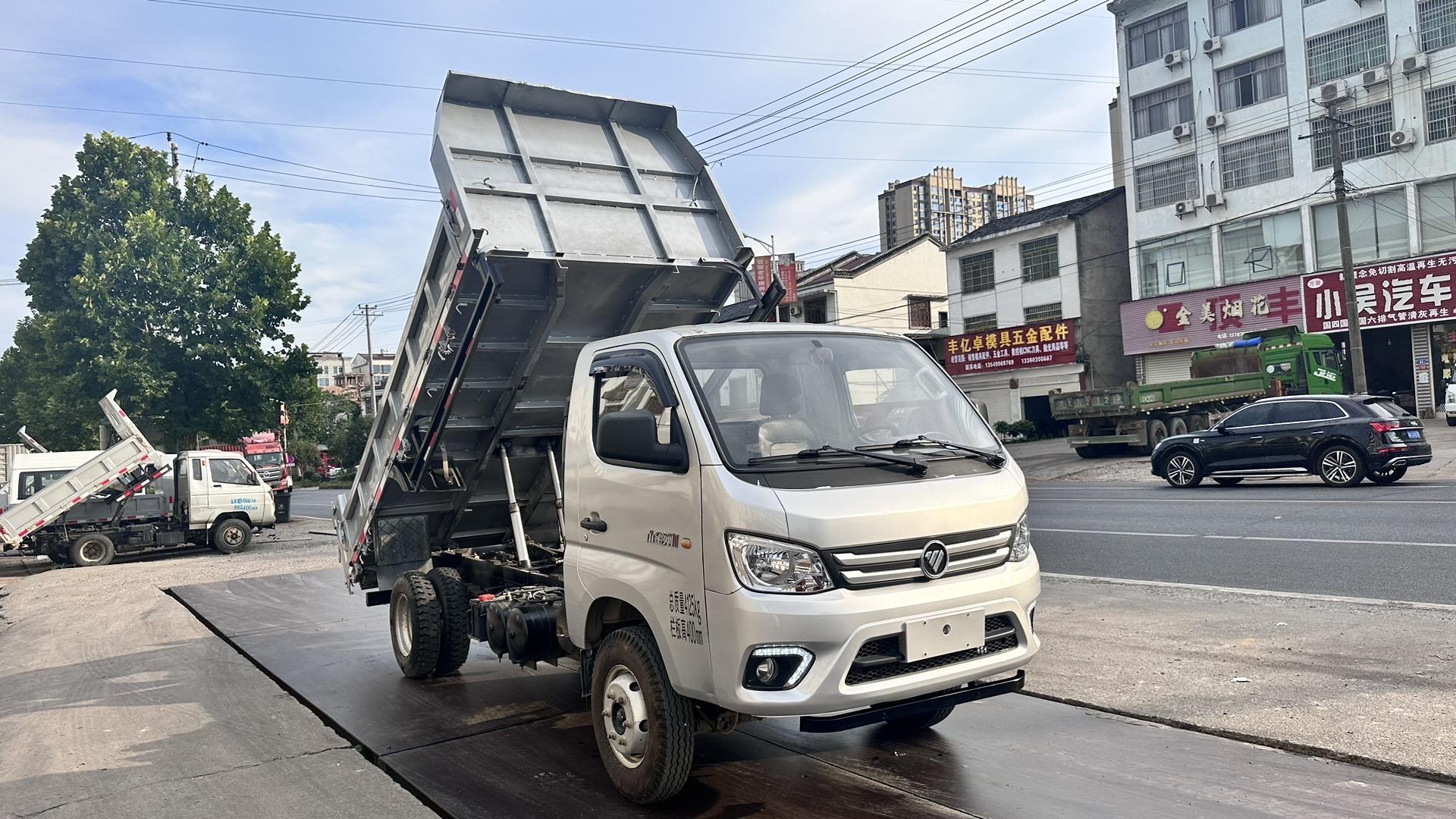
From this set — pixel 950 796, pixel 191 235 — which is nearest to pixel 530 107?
pixel 950 796

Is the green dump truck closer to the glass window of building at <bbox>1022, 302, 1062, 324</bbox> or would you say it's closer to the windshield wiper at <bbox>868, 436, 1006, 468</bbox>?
the glass window of building at <bbox>1022, 302, 1062, 324</bbox>

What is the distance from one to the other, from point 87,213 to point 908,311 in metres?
34.6

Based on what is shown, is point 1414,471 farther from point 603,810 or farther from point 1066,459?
point 603,810

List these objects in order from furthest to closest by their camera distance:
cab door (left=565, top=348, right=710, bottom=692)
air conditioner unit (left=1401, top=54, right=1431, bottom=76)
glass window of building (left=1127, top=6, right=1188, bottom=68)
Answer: glass window of building (left=1127, top=6, right=1188, bottom=68) → air conditioner unit (left=1401, top=54, right=1431, bottom=76) → cab door (left=565, top=348, right=710, bottom=692)

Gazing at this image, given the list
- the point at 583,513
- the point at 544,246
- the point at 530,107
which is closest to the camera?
the point at 583,513

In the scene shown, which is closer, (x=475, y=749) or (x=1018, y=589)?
(x=1018, y=589)

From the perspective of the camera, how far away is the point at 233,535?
66.9ft

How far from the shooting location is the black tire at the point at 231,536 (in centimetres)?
2023

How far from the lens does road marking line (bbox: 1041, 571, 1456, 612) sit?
25.9ft

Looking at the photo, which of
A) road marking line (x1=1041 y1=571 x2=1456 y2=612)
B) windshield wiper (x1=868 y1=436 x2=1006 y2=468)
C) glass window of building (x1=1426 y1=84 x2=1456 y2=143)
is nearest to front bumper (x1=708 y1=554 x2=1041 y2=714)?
windshield wiper (x1=868 y1=436 x2=1006 y2=468)

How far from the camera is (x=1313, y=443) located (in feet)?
57.5

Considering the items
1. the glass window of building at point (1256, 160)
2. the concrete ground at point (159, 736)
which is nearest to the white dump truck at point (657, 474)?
the concrete ground at point (159, 736)

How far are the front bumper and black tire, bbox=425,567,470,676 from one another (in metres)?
3.51

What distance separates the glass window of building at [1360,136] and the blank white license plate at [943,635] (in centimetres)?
3209
